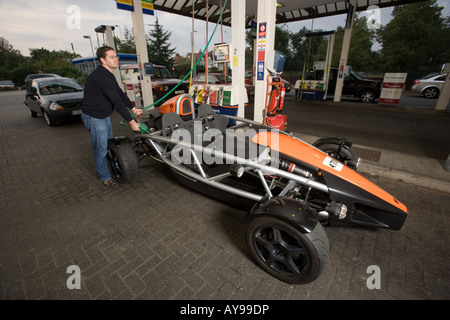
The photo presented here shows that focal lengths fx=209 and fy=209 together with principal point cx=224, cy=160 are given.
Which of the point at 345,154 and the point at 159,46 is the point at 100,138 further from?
the point at 159,46

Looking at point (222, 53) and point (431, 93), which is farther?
point (431, 93)

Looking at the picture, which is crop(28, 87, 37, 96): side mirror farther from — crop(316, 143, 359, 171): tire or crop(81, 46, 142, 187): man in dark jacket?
crop(316, 143, 359, 171): tire

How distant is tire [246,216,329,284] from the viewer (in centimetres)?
162

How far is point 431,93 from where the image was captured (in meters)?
13.5

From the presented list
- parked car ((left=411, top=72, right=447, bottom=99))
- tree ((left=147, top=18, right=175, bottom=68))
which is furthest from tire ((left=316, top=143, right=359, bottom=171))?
tree ((left=147, top=18, right=175, bottom=68))

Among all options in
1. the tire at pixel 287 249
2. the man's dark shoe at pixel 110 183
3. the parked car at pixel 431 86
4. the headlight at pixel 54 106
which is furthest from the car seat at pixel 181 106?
the parked car at pixel 431 86

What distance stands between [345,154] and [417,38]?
33.2 meters

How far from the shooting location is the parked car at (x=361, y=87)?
11.5m

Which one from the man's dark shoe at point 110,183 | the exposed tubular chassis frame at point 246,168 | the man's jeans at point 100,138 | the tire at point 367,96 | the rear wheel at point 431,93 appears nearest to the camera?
the exposed tubular chassis frame at point 246,168

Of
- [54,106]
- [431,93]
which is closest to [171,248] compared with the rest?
[54,106]

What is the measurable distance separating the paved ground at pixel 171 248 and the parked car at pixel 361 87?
10466mm

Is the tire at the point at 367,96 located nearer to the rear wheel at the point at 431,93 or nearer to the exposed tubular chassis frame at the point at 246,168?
the rear wheel at the point at 431,93
